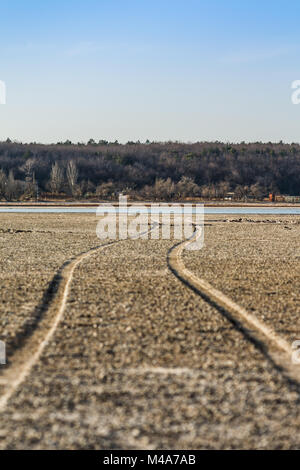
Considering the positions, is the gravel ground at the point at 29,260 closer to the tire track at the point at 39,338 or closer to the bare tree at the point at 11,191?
the tire track at the point at 39,338

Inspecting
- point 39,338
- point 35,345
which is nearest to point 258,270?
point 39,338

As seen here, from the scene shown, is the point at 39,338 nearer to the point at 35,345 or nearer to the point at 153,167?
the point at 35,345

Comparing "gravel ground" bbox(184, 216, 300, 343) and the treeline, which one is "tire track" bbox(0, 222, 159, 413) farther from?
the treeline

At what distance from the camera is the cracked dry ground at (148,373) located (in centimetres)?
453

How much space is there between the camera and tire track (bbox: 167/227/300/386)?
20.2ft

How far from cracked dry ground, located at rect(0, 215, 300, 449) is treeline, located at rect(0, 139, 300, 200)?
181 ft

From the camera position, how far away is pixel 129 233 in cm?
2209

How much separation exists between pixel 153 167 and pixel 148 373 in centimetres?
8941

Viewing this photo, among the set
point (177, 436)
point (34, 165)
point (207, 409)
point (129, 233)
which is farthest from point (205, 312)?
Result: point (34, 165)

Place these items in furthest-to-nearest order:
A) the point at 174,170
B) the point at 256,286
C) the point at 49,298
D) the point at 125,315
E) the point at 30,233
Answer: the point at 174,170
the point at 30,233
the point at 256,286
the point at 49,298
the point at 125,315

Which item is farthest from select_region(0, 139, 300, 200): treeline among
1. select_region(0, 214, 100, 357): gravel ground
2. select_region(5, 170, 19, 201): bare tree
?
select_region(0, 214, 100, 357): gravel ground

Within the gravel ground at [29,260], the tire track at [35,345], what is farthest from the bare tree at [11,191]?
the tire track at [35,345]
